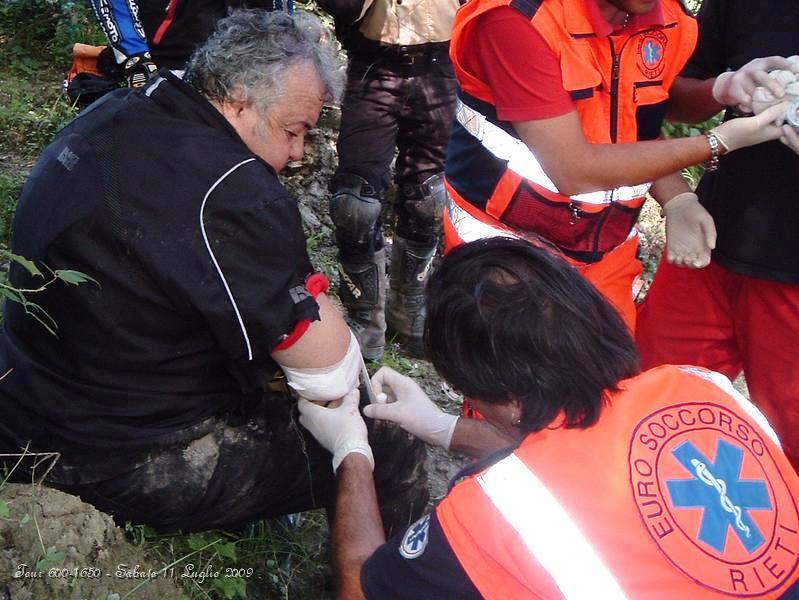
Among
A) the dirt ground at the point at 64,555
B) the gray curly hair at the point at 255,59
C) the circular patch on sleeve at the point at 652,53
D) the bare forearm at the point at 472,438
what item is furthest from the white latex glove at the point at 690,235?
the dirt ground at the point at 64,555

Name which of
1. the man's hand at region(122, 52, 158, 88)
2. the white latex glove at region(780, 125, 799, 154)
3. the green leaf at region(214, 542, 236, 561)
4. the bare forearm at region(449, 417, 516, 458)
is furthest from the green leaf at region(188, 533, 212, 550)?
the man's hand at region(122, 52, 158, 88)

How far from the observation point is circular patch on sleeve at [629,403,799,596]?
137 centimetres

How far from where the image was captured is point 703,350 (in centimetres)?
263

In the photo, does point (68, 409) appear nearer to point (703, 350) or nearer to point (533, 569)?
point (533, 569)

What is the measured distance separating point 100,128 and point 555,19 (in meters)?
1.07

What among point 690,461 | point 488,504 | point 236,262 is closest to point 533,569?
point 488,504

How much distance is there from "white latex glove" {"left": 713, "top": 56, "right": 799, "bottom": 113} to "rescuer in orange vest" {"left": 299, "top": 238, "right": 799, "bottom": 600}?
3.00 ft

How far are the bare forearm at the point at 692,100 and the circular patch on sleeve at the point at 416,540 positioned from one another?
1597 millimetres

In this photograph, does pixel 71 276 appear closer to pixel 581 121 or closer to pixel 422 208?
pixel 581 121

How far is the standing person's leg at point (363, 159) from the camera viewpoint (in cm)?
340

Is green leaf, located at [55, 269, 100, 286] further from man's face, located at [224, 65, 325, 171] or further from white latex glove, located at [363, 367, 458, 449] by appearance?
white latex glove, located at [363, 367, 458, 449]

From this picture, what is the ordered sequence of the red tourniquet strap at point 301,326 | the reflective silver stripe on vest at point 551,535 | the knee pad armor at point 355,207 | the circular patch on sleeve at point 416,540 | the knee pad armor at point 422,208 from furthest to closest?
the knee pad armor at point 422,208
the knee pad armor at point 355,207
the red tourniquet strap at point 301,326
the circular patch on sleeve at point 416,540
the reflective silver stripe on vest at point 551,535

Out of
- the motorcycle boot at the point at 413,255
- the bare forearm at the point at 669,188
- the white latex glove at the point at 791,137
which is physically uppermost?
the white latex glove at the point at 791,137

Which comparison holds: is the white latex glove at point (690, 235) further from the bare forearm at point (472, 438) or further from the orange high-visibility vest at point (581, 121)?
the bare forearm at point (472, 438)
